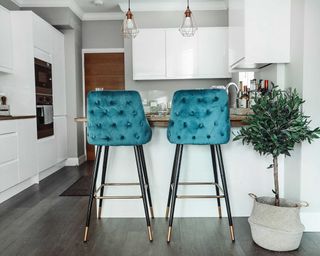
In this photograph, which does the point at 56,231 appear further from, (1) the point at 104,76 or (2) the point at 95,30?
(2) the point at 95,30

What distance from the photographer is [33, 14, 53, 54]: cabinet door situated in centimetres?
419

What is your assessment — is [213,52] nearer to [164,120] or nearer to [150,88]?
Answer: [150,88]

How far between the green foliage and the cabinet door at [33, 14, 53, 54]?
10.9ft

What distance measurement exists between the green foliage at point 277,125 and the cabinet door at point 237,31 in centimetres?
58

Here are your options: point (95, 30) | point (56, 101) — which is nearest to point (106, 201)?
point (56, 101)

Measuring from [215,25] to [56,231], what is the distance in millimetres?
4059

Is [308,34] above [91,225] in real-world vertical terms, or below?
above

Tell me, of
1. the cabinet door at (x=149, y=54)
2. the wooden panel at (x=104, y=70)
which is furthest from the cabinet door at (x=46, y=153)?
the cabinet door at (x=149, y=54)

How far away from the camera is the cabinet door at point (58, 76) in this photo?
4902 millimetres

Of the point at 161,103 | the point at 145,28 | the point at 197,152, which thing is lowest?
the point at 197,152

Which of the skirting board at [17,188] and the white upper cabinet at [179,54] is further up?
the white upper cabinet at [179,54]

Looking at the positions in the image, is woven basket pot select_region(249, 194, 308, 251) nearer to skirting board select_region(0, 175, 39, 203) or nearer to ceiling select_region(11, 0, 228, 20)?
skirting board select_region(0, 175, 39, 203)

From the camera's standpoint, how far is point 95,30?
584cm

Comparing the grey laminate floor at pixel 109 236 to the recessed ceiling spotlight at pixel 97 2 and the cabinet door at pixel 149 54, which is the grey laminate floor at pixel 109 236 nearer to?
the cabinet door at pixel 149 54
